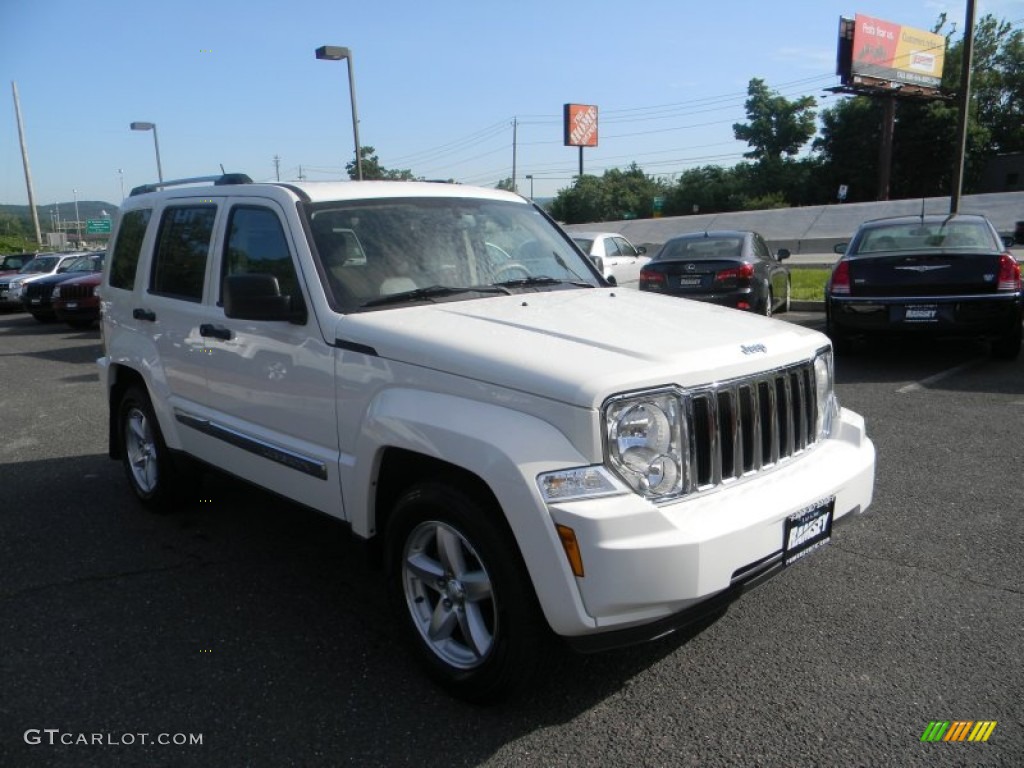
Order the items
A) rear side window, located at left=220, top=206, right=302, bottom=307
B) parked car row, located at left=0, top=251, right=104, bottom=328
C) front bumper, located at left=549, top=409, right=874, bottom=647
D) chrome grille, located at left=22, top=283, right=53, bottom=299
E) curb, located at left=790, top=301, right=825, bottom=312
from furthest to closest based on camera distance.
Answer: chrome grille, located at left=22, top=283, right=53, bottom=299, parked car row, located at left=0, top=251, right=104, bottom=328, curb, located at left=790, top=301, right=825, bottom=312, rear side window, located at left=220, top=206, right=302, bottom=307, front bumper, located at left=549, top=409, right=874, bottom=647

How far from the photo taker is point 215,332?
413 centimetres

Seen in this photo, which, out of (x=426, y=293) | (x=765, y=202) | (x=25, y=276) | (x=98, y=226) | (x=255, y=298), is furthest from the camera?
(x=98, y=226)

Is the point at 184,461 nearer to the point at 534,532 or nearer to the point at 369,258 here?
the point at 369,258

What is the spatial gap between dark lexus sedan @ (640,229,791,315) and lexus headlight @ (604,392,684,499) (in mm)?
8888

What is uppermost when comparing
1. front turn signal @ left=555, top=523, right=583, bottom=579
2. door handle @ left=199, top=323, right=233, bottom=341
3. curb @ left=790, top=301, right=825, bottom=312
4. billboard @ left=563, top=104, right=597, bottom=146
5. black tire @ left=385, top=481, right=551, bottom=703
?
billboard @ left=563, top=104, right=597, bottom=146

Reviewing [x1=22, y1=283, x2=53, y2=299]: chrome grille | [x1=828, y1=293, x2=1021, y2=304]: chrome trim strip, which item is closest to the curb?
[x1=828, y1=293, x2=1021, y2=304]: chrome trim strip

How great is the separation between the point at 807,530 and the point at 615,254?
503 inches

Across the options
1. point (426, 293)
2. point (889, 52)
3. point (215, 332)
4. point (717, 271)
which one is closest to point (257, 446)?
point (215, 332)

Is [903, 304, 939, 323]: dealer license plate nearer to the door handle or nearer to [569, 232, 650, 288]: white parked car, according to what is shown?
[569, 232, 650, 288]: white parked car

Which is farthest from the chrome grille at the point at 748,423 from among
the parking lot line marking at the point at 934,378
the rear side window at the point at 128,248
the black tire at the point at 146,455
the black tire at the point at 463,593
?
the parking lot line marking at the point at 934,378

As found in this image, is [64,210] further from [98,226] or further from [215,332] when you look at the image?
[215,332]

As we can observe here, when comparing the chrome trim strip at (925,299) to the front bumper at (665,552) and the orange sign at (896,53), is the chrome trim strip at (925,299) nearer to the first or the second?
the front bumper at (665,552)

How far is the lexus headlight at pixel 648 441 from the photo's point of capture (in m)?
2.62

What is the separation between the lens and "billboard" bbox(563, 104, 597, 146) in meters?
70.4
